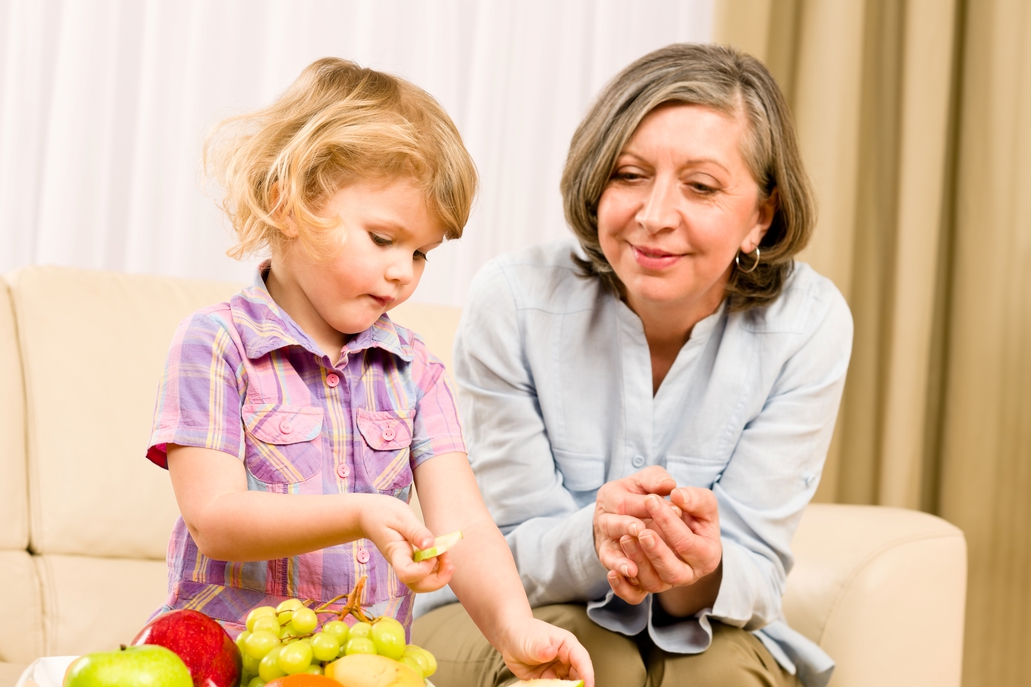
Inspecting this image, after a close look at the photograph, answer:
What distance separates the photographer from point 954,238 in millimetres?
2574

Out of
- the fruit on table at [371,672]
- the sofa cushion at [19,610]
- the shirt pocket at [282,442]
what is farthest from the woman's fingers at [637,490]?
the sofa cushion at [19,610]

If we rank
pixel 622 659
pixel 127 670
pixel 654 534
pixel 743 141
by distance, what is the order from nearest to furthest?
pixel 127 670, pixel 654 534, pixel 622 659, pixel 743 141

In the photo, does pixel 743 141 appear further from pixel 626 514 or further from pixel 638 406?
pixel 626 514

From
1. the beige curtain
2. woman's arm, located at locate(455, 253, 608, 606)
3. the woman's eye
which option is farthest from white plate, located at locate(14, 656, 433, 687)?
the beige curtain

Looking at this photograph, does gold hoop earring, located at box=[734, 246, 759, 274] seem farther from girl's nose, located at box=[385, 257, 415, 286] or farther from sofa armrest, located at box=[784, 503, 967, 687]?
girl's nose, located at box=[385, 257, 415, 286]

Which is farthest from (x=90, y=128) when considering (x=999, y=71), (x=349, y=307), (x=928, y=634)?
(x=999, y=71)

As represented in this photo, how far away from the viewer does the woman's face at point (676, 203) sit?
1.30m

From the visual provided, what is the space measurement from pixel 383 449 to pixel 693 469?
602 mm

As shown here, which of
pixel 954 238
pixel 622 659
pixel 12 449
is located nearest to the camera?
pixel 622 659

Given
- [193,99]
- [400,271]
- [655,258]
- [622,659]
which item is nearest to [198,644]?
[400,271]

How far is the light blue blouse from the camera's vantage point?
1.41m

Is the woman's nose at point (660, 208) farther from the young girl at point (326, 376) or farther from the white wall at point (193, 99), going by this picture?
the white wall at point (193, 99)

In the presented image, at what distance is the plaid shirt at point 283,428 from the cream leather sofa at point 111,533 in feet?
2.13

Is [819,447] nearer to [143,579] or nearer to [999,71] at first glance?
[143,579]
